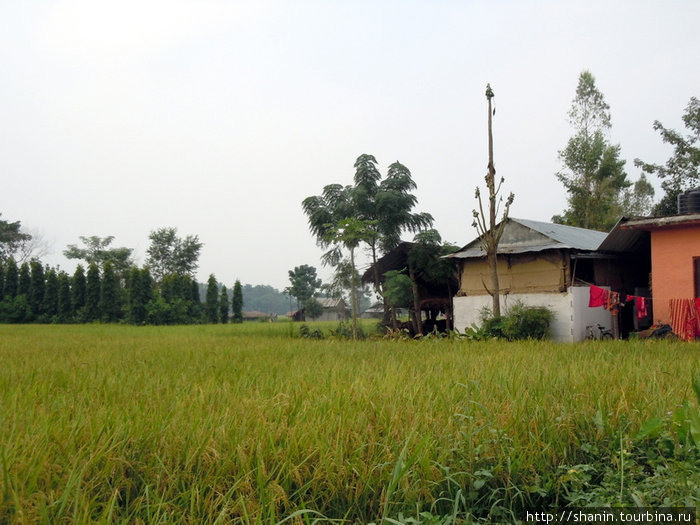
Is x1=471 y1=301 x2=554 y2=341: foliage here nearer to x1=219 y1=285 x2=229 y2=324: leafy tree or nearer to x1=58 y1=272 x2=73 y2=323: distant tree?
x1=219 y1=285 x2=229 y2=324: leafy tree

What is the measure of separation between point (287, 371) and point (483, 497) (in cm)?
368

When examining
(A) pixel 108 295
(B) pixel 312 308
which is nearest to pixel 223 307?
(A) pixel 108 295

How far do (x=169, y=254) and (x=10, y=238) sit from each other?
1169 centimetres

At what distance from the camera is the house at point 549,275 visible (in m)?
13.4

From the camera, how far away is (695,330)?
10.8 m

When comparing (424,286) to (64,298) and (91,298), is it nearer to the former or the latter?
(91,298)

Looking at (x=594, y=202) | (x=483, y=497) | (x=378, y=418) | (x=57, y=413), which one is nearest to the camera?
(x=483, y=497)

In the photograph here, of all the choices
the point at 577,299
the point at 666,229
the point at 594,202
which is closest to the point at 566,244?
the point at 577,299

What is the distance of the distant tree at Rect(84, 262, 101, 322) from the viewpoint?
3185 centimetres

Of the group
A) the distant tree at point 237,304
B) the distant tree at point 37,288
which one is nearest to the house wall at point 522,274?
the distant tree at point 237,304

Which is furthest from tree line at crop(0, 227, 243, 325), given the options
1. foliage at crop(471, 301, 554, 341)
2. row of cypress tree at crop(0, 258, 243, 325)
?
foliage at crop(471, 301, 554, 341)

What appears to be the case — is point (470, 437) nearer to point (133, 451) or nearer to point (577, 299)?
point (133, 451)

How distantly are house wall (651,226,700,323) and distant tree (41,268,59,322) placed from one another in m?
31.0

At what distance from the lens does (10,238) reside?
43.5 meters
